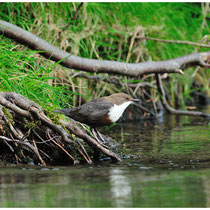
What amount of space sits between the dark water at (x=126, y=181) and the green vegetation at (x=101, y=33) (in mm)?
1404

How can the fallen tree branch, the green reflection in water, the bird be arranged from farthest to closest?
the fallen tree branch → the bird → the green reflection in water

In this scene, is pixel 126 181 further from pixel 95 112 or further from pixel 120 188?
pixel 95 112

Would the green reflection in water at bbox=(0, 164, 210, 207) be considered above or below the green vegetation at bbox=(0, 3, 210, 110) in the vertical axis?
below

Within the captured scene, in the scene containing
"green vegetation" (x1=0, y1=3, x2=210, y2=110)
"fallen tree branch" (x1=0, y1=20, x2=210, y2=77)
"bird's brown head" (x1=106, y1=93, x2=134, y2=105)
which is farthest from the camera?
"green vegetation" (x1=0, y1=3, x2=210, y2=110)

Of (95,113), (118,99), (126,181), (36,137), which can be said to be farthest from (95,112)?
(126,181)

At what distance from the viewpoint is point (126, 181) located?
3.34 meters

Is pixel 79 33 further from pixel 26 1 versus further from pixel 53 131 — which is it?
pixel 53 131

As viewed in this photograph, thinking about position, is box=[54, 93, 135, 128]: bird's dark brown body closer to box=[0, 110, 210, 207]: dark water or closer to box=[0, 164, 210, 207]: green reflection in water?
box=[0, 110, 210, 207]: dark water

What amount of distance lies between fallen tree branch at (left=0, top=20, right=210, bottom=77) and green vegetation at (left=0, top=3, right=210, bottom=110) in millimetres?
221

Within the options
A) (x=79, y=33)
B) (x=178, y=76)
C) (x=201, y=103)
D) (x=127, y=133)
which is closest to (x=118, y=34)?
(x=79, y=33)

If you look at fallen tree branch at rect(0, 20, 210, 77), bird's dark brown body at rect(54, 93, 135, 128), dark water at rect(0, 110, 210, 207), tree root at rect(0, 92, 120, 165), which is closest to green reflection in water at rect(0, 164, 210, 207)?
dark water at rect(0, 110, 210, 207)

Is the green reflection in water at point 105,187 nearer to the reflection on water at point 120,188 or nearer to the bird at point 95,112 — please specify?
the reflection on water at point 120,188

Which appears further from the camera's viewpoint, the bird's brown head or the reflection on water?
the bird's brown head

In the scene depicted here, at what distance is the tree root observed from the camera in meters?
4.28
